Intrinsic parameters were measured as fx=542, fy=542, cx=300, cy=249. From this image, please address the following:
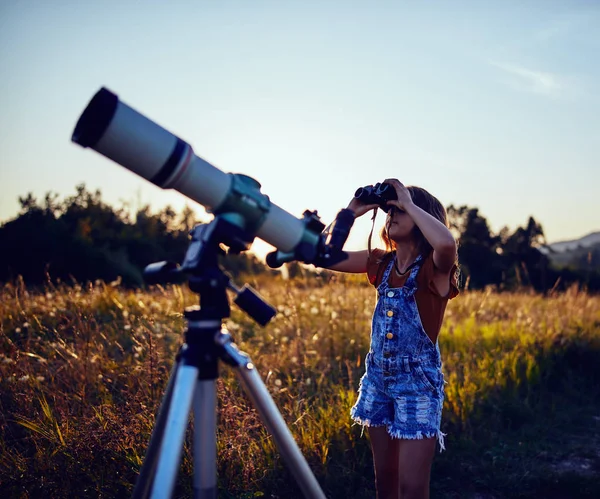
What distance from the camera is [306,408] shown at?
4195 mm

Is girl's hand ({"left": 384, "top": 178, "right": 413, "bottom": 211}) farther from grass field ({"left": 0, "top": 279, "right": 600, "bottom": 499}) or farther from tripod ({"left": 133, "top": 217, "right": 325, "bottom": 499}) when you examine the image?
grass field ({"left": 0, "top": 279, "right": 600, "bottom": 499})

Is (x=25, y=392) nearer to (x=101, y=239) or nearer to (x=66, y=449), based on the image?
(x=66, y=449)

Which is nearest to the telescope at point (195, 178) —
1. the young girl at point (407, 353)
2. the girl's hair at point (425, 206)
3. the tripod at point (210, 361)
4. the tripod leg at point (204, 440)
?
the tripod at point (210, 361)

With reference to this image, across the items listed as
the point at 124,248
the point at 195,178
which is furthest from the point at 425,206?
the point at 124,248

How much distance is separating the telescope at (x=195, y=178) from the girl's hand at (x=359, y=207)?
34.3 inches

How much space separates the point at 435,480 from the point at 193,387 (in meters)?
2.97

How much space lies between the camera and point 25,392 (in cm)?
414

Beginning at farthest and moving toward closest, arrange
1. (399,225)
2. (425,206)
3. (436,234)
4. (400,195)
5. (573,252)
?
(573,252)
(425,206)
(399,225)
(400,195)
(436,234)

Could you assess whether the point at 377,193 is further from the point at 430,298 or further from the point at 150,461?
the point at 150,461

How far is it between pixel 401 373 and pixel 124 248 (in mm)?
14522

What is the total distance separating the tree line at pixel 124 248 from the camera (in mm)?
13164

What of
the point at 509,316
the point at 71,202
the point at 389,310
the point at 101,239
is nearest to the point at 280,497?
the point at 389,310

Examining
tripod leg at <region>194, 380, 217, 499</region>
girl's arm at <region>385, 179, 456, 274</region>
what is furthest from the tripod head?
girl's arm at <region>385, 179, 456, 274</region>

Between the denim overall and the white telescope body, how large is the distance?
1.12m
